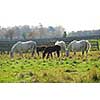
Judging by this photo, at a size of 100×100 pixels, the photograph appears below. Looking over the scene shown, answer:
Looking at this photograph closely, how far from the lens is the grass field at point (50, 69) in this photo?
3.69 metres

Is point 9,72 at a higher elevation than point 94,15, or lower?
lower

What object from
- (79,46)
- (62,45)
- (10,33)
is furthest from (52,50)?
(10,33)

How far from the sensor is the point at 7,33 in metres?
3.83

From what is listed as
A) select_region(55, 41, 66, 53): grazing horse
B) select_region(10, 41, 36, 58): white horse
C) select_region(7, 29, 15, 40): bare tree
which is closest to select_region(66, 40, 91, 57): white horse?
select_region(55, 41, 66, 53): grazing horse

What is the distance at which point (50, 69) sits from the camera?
3760 millimetres

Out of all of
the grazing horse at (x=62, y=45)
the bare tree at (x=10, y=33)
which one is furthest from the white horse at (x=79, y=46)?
the bare tree at (x=10, y=33)

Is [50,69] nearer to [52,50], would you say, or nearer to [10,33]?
[52,50]

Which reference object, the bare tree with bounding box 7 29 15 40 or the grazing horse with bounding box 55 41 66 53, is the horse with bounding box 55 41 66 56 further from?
the bare tree with bounding box 7 29 15 40

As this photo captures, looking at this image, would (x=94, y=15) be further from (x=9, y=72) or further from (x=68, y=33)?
(x=9, y=72)

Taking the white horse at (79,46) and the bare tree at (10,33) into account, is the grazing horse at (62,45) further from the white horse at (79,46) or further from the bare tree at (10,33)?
the bare tree at (10,33)
